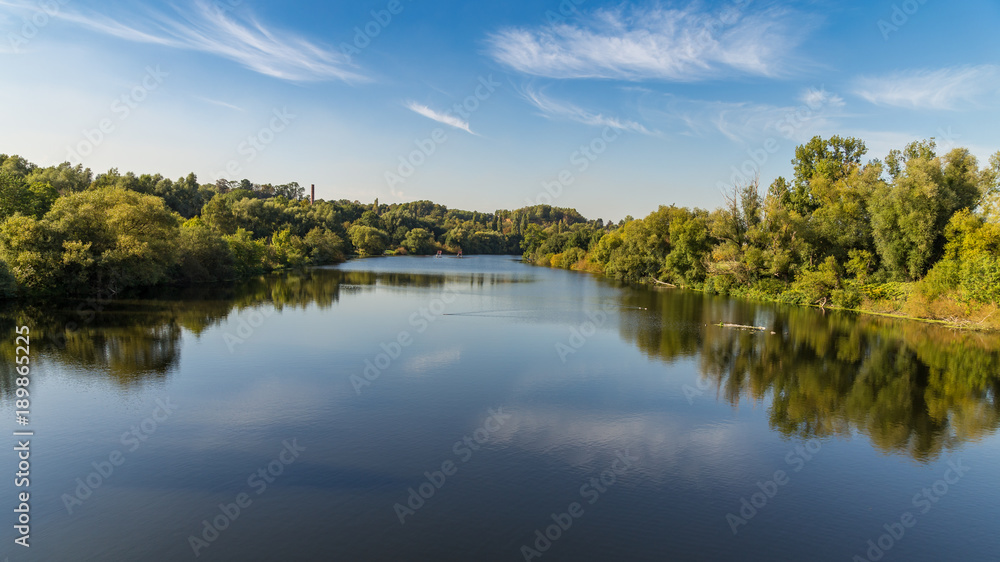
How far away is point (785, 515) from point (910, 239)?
1358 inches

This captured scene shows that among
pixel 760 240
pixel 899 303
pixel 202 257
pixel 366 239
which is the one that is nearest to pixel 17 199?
pixel 202 257

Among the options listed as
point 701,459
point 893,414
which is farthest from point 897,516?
point 893,414

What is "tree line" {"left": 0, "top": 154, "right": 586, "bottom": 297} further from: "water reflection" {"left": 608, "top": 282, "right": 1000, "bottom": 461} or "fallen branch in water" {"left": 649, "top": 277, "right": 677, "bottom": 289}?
"fallen branch in water" {"left": 649, "top": 277, "right": 677, "bottom": 289}

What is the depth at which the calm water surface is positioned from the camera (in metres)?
9.27

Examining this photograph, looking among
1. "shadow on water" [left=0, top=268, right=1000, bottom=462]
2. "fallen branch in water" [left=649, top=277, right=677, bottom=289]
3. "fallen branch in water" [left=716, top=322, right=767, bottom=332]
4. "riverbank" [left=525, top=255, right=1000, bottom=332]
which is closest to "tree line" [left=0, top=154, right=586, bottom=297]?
"shadow on water" [left=0, top=268, right=1000, bottom=462]

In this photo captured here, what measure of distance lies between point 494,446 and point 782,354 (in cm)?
1666

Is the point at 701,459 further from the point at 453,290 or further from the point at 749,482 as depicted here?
the point at 453,290

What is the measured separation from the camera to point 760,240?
4644cm

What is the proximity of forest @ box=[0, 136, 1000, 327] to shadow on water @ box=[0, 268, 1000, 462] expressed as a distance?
8.18ft

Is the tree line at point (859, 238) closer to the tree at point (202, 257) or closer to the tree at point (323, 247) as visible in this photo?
the tree at point (202, 257)

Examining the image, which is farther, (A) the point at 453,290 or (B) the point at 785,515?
(A) the point at 453,290

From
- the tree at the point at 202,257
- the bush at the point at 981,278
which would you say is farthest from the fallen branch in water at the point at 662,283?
the tree at the point at 202,257

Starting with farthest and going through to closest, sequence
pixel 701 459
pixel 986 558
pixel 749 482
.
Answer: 1. pixel 701 459
2. pixel 749 482
3. pixel 986 558

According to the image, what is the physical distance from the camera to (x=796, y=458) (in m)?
13.0
